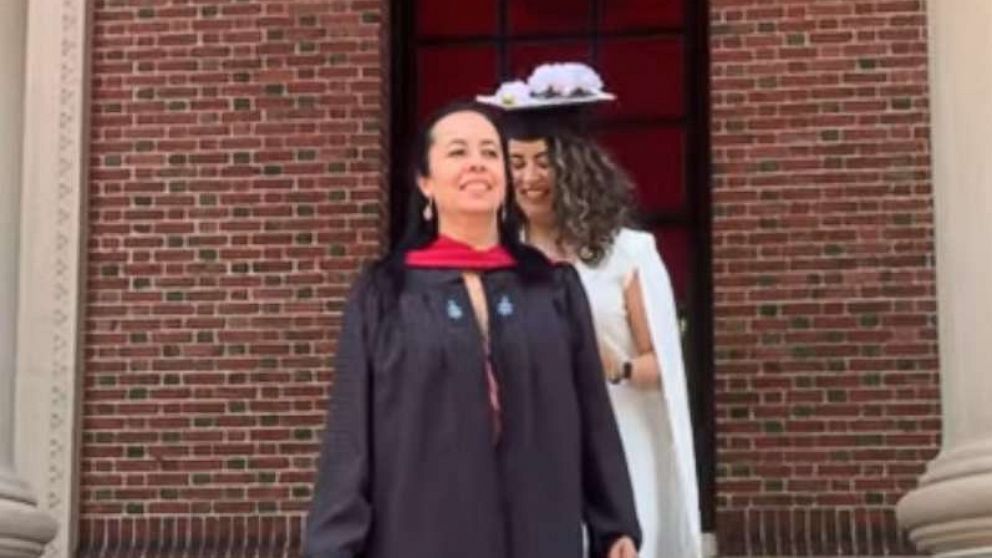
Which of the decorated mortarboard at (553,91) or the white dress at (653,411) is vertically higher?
the decorated mortarboard at (553,91)

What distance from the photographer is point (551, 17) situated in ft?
35.1

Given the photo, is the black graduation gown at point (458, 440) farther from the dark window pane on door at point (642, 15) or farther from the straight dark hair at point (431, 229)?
the dark window pane on door at point (642, 15)

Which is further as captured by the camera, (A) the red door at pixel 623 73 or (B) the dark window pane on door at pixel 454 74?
(B) the dark window pane on door at pixel 454 74

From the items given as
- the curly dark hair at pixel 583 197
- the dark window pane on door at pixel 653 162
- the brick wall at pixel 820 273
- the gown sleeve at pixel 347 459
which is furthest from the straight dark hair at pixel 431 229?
the dark window pane on door at pixel 653 162

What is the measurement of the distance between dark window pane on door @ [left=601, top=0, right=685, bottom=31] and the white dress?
199 inches

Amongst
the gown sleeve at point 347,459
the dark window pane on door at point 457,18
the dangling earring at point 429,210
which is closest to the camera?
the gown sleeve at point 347,459

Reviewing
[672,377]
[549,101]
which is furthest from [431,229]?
[672,377]

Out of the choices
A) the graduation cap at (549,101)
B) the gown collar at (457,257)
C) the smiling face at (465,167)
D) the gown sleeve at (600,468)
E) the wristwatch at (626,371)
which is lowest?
the gown sleeve at (600,468)

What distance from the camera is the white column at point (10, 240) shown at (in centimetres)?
837

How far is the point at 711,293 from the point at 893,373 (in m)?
0.99

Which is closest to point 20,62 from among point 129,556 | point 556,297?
point 129,556

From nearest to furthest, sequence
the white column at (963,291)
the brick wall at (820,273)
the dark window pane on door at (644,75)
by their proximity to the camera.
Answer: the white column at (963,291)
the brick wall at (820,273)
the dark window pane on door at (644,75)

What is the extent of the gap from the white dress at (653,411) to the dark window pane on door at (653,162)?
15.6 ft

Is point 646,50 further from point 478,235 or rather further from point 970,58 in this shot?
point 478,235
